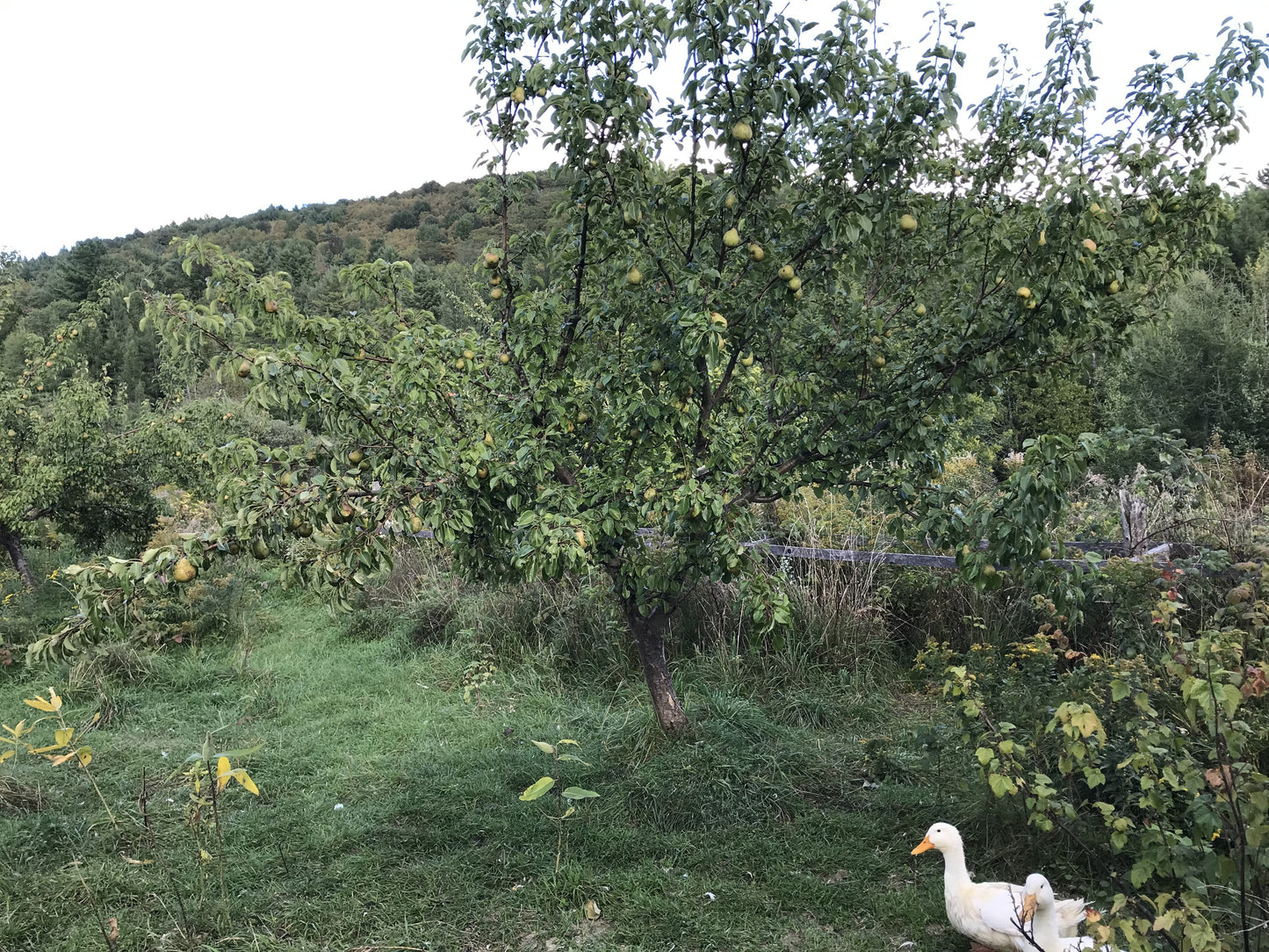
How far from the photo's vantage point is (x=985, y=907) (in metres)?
2.45

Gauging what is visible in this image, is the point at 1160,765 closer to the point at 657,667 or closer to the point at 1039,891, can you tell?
the point at 1039,891

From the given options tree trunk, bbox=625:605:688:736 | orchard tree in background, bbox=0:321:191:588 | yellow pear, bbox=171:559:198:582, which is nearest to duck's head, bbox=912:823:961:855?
tree trunk, bbox=625:605:688:736

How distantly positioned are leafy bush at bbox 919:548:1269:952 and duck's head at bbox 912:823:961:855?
0.26 m

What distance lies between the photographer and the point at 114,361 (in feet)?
79.6

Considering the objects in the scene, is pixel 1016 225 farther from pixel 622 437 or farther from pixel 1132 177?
pixel 622 437

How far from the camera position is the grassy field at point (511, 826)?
9.54ft

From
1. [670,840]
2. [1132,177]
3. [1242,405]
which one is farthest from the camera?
[1242,405]

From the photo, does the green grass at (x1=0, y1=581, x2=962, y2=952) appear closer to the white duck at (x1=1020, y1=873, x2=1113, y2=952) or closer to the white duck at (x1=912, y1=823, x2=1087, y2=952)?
the white duck at (x1=912, y1=823, x2=1087, y2=952)

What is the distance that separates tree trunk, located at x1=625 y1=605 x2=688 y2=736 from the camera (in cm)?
392

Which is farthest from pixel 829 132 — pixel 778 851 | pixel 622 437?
pixel 778 851

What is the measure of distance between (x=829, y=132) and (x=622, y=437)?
1439 millimetres

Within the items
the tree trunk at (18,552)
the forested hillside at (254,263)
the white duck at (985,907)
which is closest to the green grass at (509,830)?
the white duck at (985,907)

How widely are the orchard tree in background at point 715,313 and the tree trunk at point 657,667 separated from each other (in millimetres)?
298

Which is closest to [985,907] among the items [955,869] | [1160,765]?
[955,869]
